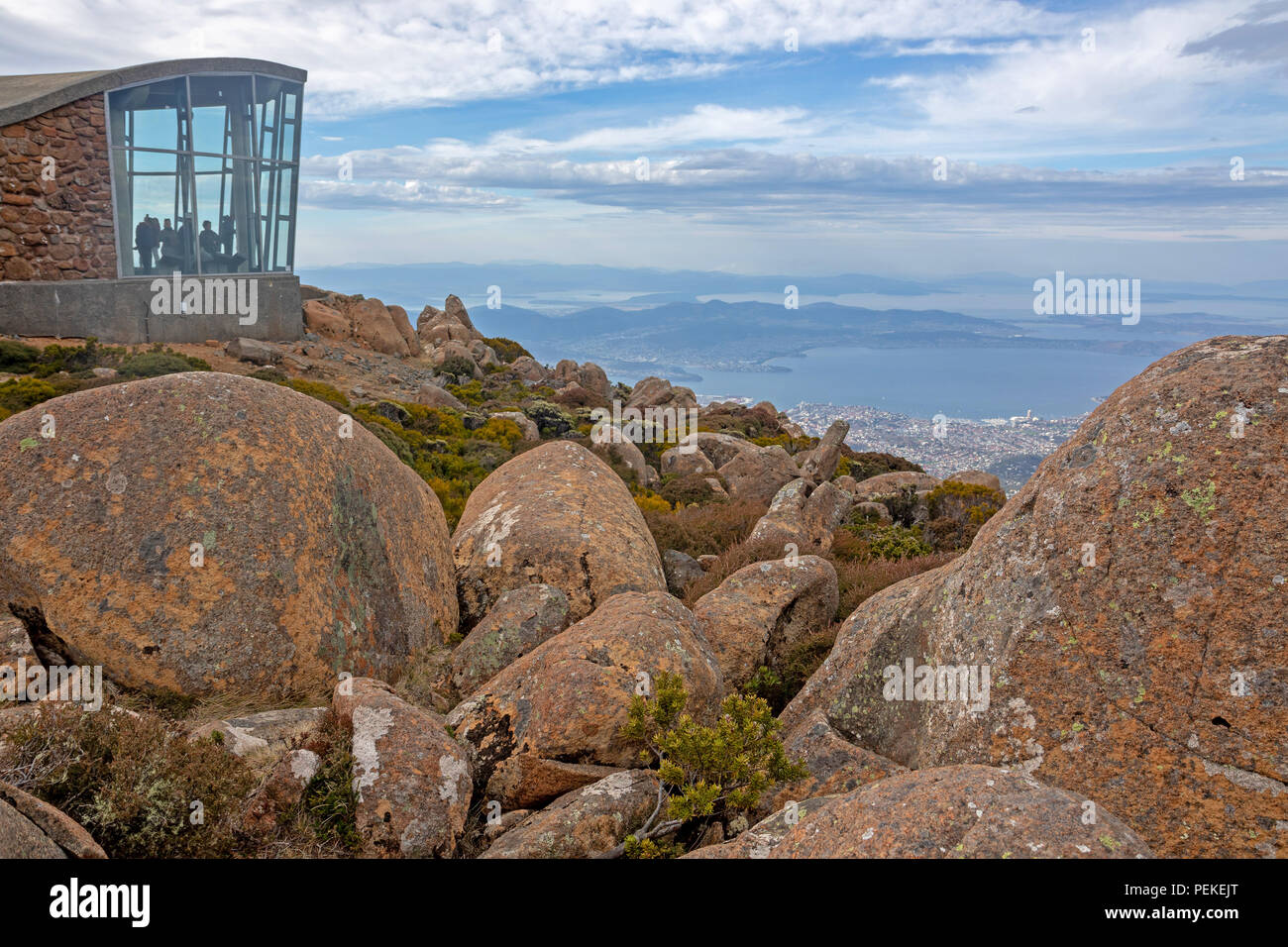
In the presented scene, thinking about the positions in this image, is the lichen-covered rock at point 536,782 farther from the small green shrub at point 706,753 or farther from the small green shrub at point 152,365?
the small green shrub at point 152,365

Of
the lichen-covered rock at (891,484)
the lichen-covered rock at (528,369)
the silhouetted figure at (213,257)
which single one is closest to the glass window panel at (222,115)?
the silhouetted figure at (213,257)

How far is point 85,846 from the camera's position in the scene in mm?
4141

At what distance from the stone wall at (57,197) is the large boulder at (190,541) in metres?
24.0

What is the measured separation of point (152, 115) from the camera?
2892 cm

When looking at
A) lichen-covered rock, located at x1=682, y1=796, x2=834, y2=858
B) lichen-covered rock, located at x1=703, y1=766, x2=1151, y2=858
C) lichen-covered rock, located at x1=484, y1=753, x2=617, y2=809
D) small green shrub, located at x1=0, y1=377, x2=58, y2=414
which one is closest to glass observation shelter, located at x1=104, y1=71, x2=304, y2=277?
small green shrub, located at x1=0, y1=377, x2=58, y2=414

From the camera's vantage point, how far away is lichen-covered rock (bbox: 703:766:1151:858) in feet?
12.1

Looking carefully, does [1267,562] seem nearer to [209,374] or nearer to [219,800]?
[219,800]

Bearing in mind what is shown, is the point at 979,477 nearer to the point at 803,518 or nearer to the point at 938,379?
the point at 803,518

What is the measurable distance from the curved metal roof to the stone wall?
34 centimetres

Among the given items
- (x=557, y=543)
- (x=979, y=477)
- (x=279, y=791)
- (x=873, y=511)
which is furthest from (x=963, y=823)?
(x=979, y=477)

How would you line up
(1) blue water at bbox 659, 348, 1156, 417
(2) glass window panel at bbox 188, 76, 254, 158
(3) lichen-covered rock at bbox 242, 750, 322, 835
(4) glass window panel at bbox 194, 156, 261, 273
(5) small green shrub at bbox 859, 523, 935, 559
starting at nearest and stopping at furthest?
(3) lichen-covered rock at bbox 242, 750, 322, 835 → (5) small green shrub at bbox 859, 523, 935, 559 → (2) glass window panel at bbox 188, 76, 254, 158 → (4) glass window panel at bbox 194, 156, 261, 273 → (1) blue water at bbox 659, 348, 1156, 417

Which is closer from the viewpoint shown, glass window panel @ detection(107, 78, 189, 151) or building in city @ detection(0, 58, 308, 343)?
building in city @ detection(0, 58, 308, 343)

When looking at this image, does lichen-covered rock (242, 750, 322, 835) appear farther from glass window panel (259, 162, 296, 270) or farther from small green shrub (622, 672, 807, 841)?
glass window panel (259, 162, 296, 270)
